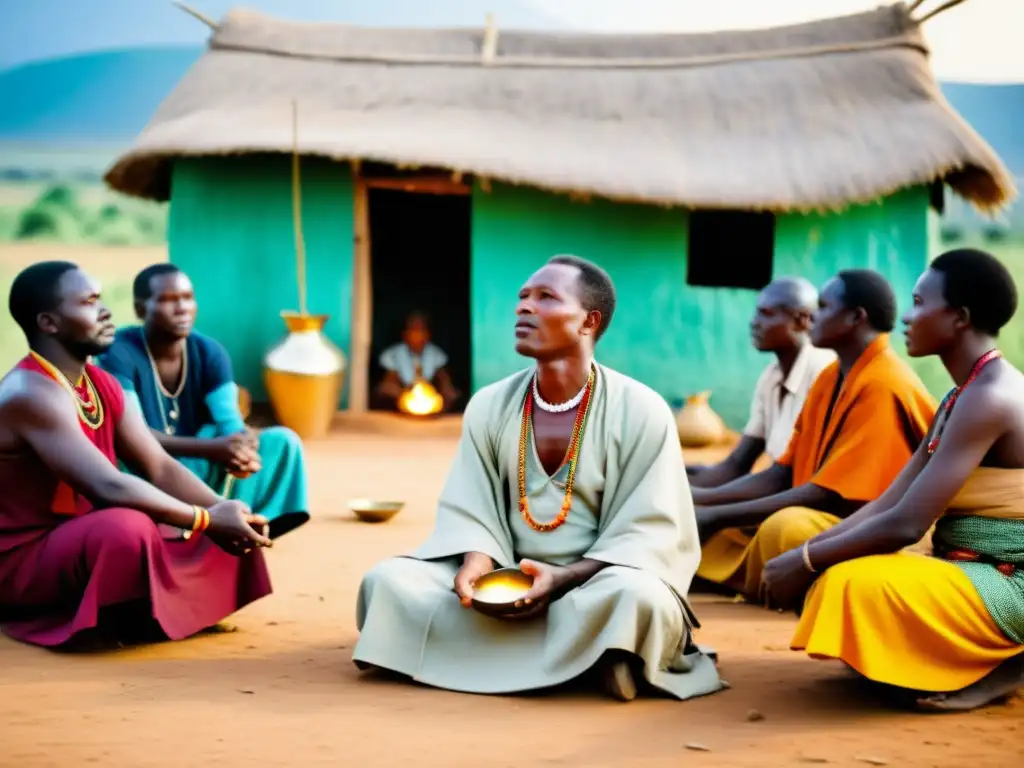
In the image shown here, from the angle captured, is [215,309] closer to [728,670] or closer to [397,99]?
[397,99]

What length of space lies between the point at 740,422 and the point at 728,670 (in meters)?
8.01

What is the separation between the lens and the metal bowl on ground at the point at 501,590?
432 centimetres

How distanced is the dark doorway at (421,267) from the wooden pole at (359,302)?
9.38 feet

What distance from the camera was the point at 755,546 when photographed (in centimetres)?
575

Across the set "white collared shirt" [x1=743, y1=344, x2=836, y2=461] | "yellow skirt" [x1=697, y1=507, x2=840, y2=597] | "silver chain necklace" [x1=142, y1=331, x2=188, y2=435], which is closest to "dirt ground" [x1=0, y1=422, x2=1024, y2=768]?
"yellow skirt" [x1=697, y1=507, x2=840, y2=597]

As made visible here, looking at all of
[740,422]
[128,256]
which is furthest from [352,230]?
[128,256]

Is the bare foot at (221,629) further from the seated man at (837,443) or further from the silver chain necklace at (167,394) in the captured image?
the seated man at (837,443)

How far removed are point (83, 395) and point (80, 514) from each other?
0.43m

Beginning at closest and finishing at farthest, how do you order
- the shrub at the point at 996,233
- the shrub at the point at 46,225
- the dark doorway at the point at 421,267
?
the dark doorway at the point at 421,267
the shrub at the point at 996,233
the shrub at the point at 46,225

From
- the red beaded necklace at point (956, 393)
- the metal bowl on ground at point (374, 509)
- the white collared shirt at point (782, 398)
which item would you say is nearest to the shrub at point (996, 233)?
the metal bowl on ground at point (374, 509)

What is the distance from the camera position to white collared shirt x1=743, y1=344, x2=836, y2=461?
633 centimetres

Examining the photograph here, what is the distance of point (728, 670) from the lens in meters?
4.68

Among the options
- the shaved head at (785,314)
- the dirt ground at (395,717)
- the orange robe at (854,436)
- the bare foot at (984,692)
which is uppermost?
the shaved head at (785,314)

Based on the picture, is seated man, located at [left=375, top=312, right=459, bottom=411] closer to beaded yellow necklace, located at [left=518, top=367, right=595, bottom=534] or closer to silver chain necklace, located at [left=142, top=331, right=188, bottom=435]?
silver chain necklace, located at [left=142, top=331, right=188, bottom=435]
